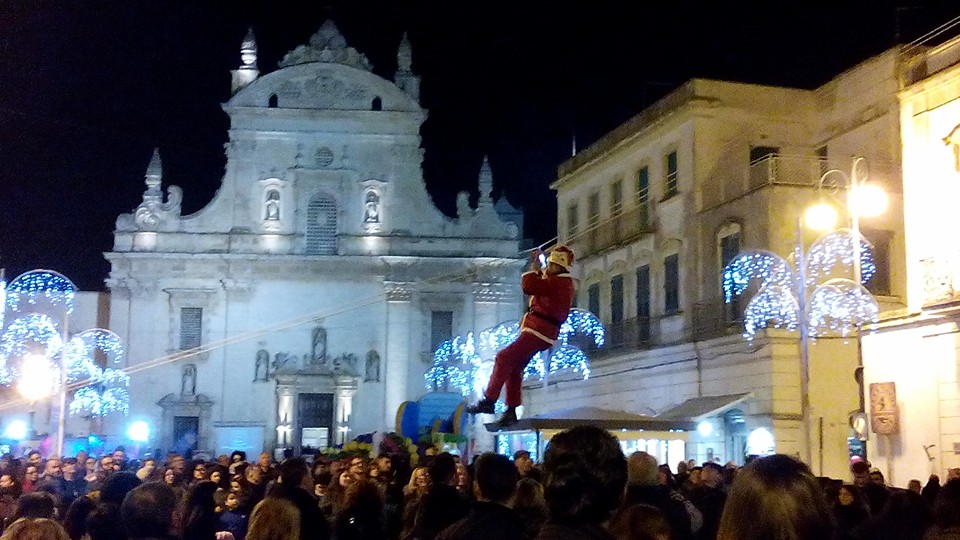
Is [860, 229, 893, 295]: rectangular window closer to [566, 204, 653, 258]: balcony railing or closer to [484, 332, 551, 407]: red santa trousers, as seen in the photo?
[566, 204, 653, 258]: balcony railing

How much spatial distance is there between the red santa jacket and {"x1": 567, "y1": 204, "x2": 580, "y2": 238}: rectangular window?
25358 millimetres

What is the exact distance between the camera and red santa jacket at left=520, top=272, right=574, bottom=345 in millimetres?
9938

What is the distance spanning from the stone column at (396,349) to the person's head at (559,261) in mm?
35436

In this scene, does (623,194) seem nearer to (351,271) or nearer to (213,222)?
(351,271)

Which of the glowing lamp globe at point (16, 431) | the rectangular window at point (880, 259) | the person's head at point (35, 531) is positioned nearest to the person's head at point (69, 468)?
the person's head at point (35, 531)

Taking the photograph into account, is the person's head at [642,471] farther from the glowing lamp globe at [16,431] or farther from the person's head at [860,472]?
the glowing lamp globe at [16,431]

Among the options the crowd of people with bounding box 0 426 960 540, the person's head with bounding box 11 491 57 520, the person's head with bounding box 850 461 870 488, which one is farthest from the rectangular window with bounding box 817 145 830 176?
the person's head with bounding box 11 491 57 520

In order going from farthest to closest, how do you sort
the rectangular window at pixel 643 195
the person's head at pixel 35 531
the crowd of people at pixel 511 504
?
the rectangular window at pixel 643 195 → the person's head at pixel 35 531 → the crowd of people at pixel 511 504

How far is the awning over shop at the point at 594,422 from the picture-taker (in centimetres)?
1383

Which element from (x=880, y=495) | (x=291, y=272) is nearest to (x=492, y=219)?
(x=291, y=272)

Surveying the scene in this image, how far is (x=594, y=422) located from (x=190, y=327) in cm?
3251

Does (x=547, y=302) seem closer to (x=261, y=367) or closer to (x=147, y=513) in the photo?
(x=147, y=513)

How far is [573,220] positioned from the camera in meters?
35.8

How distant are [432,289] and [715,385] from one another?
21.4 metres
